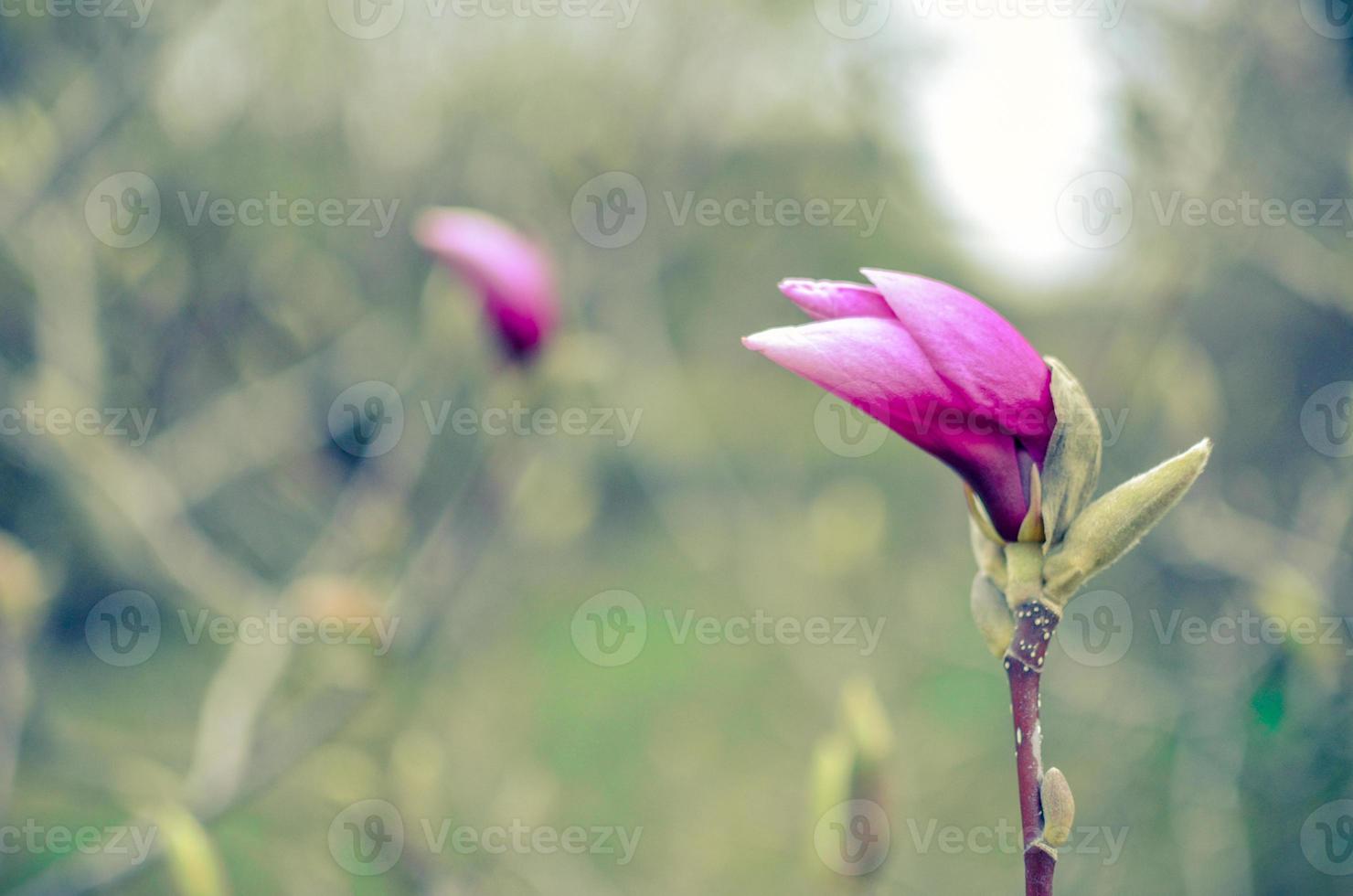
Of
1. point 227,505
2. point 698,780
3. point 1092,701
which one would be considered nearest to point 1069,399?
point 1092,701

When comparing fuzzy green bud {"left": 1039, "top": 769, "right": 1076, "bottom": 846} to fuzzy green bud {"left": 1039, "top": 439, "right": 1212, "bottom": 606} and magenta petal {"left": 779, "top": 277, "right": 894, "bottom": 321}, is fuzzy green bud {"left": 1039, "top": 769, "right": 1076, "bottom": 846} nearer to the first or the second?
fuzzy green bud {"left": 1039, "top": 439, "right": 1212, "bottom": 606}

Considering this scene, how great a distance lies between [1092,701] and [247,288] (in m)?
1.57

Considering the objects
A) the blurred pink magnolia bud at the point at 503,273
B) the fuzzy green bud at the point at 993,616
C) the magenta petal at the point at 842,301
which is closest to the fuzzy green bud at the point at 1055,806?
the fuzzy green bud at the point at 993,616

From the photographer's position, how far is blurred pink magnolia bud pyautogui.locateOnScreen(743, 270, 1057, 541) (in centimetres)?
53

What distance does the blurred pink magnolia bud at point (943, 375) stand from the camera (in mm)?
526

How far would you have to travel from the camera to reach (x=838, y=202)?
450 cm

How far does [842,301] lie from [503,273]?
70 cm

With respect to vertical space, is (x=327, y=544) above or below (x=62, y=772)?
above

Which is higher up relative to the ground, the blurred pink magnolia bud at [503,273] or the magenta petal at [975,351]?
the blurred pink magnolia bud at [503,273]

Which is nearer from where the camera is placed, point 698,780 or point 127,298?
point 127,298

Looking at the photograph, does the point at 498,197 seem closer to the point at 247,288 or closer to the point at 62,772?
the point at 247,288

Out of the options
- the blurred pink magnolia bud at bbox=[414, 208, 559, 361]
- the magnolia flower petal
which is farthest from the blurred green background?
the magnolia flower petal

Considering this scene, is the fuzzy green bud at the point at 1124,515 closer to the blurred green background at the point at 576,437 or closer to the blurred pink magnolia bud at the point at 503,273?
the blurred green background at the point at 576,437

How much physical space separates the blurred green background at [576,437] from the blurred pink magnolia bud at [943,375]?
12.0 inches
